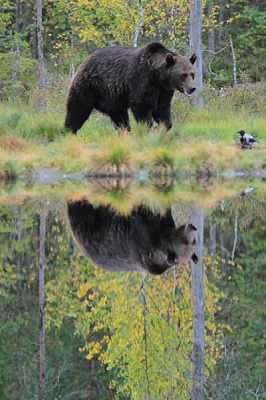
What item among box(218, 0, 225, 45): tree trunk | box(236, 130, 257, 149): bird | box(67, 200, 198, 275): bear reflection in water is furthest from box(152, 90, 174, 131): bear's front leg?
box(218, 0, 225, 45): tree trunk

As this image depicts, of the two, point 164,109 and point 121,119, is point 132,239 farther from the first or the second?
point 121,119

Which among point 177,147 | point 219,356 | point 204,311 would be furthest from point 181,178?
point 219,356

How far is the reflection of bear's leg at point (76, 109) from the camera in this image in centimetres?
1457

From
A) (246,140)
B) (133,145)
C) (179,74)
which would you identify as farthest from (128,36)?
(133,145)

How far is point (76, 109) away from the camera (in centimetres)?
1478

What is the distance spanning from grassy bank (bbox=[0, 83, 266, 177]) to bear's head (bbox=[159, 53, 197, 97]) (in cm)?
80

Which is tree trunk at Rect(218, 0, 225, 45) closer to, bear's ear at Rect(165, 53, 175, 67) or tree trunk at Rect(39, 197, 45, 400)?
bear's ear at Rect(165, 53, 175, 67)

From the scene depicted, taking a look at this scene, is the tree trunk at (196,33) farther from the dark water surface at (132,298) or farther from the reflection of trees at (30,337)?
the reflection of trees at (30,337)

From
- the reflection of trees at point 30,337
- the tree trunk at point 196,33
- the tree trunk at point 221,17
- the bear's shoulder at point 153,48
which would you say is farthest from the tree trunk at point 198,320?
the tree trunk at point 221,17

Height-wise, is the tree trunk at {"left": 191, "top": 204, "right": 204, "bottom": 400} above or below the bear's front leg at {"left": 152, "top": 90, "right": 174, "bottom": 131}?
above

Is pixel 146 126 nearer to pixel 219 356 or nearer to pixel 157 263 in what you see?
pixel 157 263

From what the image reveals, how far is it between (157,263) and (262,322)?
5.83ft

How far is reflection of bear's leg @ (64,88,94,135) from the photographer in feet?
47.8

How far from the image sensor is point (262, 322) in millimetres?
5773
